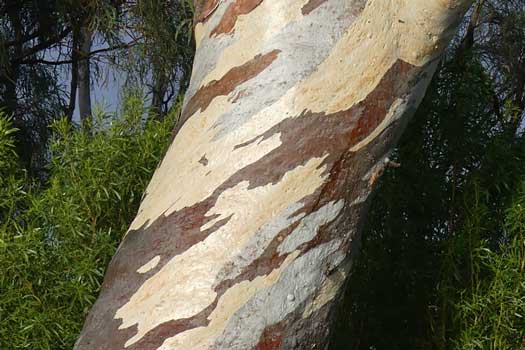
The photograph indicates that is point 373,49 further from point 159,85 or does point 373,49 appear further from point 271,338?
point 159,85

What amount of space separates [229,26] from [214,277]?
0.35m

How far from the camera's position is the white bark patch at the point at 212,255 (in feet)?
3.53

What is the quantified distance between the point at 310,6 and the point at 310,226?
28cm

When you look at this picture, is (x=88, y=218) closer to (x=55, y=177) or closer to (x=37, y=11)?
(x=55, y=177)

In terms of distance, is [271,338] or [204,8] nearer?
[271,338]

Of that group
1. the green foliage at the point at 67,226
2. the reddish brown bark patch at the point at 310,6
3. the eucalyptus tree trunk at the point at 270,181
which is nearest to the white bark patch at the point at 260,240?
the eucalyptus tree trunk at the point at 270,181

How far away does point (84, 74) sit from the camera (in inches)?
144

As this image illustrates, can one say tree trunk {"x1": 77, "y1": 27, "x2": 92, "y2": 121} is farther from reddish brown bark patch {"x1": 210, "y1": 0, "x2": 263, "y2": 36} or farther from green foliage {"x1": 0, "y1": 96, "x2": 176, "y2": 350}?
reddish brown bark patch {"x1": 210, "y1": 0, "x2": 263, "y2": 36}

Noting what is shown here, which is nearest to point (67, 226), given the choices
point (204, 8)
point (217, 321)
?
point (204, 8)

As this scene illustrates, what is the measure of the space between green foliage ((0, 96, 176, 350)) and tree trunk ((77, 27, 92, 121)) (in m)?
1.49

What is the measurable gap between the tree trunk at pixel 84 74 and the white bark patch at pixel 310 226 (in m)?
2.32

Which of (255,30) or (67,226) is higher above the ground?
(255,30)

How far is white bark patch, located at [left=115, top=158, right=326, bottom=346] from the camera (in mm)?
1077

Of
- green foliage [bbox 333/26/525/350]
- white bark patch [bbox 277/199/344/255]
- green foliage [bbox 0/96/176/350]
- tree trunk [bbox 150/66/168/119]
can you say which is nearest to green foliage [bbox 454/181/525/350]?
green foliage [bbox 333/26/525/350]
